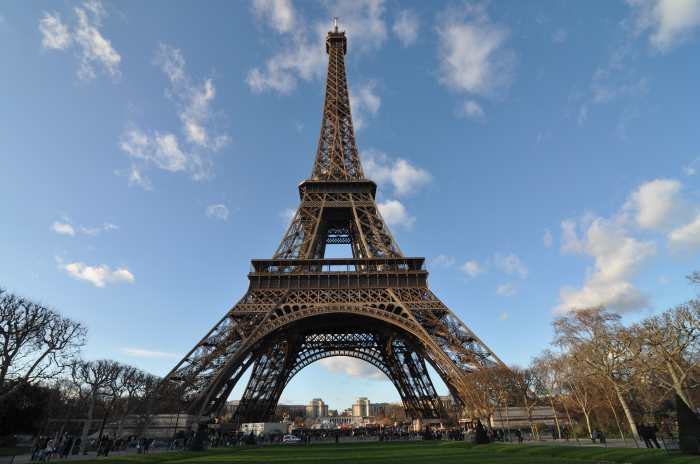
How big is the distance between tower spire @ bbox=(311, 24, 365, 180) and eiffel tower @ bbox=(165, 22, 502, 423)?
191mm

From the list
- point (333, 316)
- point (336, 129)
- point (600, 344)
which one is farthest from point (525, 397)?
point (336, 129)

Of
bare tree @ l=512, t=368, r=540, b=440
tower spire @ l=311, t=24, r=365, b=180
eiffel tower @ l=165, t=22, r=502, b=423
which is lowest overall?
bare tree @ l=512, t=368, r=540, b=440

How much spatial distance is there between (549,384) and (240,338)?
97.6 ft

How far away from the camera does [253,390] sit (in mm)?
38812

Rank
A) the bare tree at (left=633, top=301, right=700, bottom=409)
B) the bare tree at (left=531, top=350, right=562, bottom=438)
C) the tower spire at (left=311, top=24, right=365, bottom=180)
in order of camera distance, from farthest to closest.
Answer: the tower spire at (left=311, top=24, right=365, bottom=180) → the bare tree at (left=531, top=350, right=562, bottom=438) → the bare tree at (left=633, top=301, right=700, bottom=409)

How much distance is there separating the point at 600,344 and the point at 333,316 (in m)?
20.9

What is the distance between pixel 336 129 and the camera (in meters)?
51.9

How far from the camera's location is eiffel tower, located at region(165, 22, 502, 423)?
99.2ft

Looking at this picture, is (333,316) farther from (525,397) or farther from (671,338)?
(671,338)

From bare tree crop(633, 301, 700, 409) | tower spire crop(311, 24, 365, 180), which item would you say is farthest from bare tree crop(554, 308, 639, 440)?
tower spire crop(311, 24, 365, 180)

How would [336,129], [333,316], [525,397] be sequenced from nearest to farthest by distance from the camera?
[525,397], [333,316], [336,129]

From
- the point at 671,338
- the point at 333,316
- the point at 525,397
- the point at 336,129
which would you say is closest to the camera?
the point at 671,338

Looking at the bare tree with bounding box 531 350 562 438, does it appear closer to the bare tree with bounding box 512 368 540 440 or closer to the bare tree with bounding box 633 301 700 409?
the bare tree with bounding box 512 368 540 440

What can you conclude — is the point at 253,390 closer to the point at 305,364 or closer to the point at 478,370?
the point at 305,364
